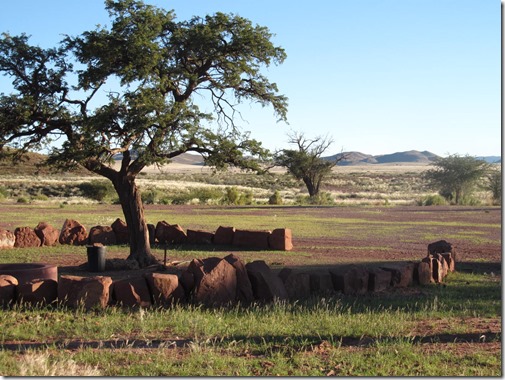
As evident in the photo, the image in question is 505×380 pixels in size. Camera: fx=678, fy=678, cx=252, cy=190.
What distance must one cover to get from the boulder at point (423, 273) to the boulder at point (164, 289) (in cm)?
595

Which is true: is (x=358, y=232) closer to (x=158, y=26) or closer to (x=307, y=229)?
(x=307, y=229)

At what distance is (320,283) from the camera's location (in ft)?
44.2

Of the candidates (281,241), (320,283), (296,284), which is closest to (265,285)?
(296,284)

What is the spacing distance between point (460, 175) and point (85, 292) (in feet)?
224

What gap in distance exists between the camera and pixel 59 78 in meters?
18.4

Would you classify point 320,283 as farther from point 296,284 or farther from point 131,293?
point 131,293

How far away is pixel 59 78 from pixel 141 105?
3.36 metres

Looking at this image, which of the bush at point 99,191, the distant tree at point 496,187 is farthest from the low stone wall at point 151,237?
the distant tree at point 496,187

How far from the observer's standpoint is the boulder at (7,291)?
11634 mm

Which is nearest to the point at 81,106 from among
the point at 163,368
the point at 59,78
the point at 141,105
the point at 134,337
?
the point at 59,78

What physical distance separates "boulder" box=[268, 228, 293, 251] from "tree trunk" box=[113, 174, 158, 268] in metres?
5.01

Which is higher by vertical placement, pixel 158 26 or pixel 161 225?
pixel 158 26

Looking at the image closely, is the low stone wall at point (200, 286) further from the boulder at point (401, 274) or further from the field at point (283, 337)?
the boulder at point (401, 274)

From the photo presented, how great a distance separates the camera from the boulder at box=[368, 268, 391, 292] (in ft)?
45.7
